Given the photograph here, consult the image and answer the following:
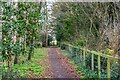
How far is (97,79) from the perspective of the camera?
27.5 ft

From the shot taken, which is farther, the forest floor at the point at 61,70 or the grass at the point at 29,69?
the grass at the point at 29,69

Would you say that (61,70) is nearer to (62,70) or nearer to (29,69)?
→ (62,70)

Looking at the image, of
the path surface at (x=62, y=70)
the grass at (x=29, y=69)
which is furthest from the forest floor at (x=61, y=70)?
the grass at (x=29, y=69)

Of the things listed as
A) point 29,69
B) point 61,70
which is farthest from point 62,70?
point 29,69

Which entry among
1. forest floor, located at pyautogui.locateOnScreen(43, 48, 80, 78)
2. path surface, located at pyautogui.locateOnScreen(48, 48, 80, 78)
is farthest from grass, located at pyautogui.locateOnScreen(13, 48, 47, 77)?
path surface, located at pyautogui.locateOnScreen(48, 48, 80, 78)

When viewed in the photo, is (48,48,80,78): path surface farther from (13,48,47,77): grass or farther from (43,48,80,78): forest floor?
(13,48,47,77): grass

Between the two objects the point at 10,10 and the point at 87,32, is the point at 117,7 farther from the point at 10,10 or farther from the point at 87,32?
the point at 10,10

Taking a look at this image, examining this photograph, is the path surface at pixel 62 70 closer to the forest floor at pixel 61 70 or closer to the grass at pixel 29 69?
the forest floor at pixel 61 70

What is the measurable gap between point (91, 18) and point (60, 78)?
5.26m

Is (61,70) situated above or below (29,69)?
below

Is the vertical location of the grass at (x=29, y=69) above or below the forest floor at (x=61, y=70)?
above

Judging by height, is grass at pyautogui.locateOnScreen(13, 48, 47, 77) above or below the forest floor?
above

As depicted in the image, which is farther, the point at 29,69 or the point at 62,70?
the point at 62,70

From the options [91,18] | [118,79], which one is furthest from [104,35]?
[118,79]
